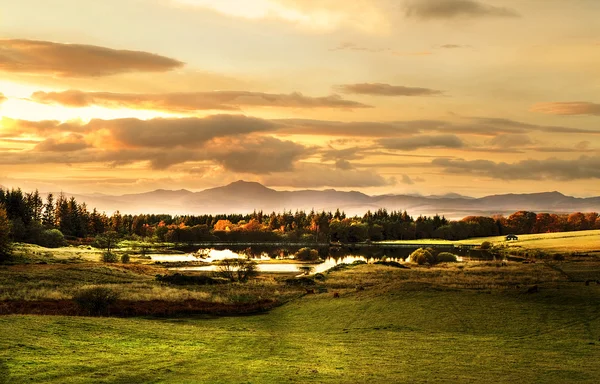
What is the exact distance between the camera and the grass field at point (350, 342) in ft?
79.2

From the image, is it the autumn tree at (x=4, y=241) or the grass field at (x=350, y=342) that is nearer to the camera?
the grass field at (x=350, y=342)

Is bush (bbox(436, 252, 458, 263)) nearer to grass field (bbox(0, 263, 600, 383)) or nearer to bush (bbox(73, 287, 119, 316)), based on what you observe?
grass field (bbox(0, 263, 600, 383))

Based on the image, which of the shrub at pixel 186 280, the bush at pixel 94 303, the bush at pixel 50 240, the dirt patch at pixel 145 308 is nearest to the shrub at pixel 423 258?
the shrub at pixel 186 280

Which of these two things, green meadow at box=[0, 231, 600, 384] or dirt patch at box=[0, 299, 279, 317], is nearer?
green meadow at box=[0, 231, 600, 384]

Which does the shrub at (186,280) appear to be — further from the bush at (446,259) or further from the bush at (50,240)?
the bush at (50,240)

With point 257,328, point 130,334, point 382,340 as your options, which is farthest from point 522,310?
point 130,334

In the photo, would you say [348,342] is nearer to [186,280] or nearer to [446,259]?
[186,280]

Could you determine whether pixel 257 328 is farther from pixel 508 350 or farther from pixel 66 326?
pixel 508 350

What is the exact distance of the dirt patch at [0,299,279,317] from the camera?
143 ft

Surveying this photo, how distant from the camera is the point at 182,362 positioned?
26375 millimetres

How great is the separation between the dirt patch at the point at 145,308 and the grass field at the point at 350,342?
2702 millimetres

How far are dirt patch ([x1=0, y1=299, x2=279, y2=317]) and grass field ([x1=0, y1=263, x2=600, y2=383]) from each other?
2702mm

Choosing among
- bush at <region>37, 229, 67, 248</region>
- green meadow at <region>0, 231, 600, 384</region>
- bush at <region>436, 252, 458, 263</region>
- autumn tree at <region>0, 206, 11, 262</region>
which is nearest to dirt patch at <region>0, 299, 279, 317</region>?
green meadow at <region>0, 231, 600, 384</region>

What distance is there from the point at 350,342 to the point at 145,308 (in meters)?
22.1
